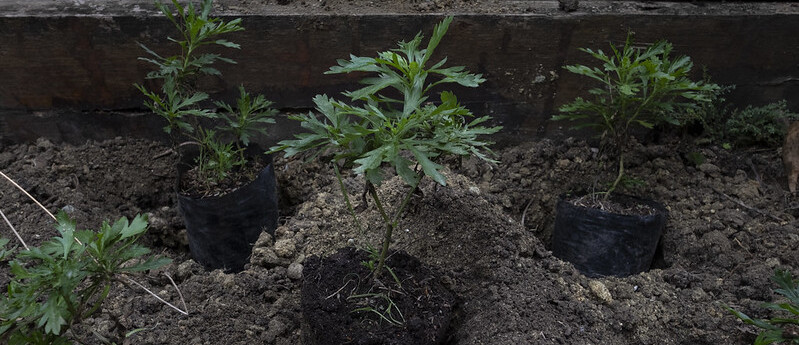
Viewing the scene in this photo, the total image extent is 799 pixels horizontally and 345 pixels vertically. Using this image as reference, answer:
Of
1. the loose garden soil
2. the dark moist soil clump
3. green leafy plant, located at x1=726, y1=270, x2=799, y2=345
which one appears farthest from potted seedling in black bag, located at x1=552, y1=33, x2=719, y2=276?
the dark moist soil clump

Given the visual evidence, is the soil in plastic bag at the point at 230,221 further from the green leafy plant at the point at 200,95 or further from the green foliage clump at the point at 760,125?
the green foliage clump at the point at 760,125

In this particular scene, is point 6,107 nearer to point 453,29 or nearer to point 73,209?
point 73,209

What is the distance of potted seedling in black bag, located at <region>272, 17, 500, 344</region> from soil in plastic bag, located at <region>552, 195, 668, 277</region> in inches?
35.7

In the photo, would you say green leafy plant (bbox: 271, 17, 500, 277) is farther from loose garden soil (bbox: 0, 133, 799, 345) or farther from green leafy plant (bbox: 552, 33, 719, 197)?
green leafy plant (bbox: 552, 33, 719, 197)

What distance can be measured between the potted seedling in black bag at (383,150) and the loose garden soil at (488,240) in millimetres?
256

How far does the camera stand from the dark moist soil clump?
1965 mm

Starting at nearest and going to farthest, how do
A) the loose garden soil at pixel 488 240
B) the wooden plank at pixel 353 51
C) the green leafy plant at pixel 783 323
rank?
the green leafy plant at pixel 783 323 < the loose garden soil at pixel 488 240 < the wooden plank at pixel 353 51

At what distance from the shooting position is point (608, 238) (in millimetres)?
2707

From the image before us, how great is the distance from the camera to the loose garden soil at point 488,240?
2.21m

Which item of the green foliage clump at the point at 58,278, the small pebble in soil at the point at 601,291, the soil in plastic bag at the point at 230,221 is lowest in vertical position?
the soil in plastic bag at the point at 230,221

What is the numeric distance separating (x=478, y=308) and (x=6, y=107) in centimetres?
269

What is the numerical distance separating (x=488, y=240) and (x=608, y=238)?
2.02ft

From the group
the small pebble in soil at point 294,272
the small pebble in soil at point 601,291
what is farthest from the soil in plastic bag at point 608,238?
the small pebble in soil at point 294,272

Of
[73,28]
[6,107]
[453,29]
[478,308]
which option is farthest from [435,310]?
[6,107]
